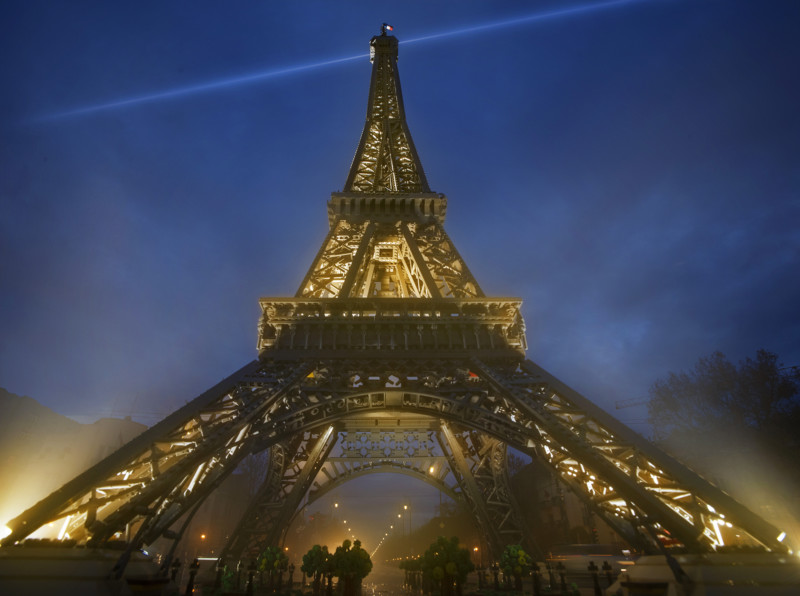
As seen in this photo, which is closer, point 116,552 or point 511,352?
point 116,552

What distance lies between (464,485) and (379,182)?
2019 centimetres

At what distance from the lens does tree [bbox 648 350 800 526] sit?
65.5 ft

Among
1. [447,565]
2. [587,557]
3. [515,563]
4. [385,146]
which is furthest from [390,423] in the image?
[385,146]

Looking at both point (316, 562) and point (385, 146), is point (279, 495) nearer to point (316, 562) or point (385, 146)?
point (316, 562)

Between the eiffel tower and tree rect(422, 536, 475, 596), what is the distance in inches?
133

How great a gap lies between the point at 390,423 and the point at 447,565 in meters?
13.7

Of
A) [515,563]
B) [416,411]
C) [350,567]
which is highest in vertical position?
[416,411]

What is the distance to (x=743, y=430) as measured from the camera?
23031 mm

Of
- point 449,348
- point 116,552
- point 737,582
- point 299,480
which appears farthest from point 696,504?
point 299,480

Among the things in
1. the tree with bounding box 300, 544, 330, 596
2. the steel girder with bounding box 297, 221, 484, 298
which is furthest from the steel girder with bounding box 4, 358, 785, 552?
the steel girder with bounding box 297, 221, 484, 298

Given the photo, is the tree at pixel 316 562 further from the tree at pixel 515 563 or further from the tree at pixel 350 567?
the tree at pixel 515 563

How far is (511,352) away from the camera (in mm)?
13750

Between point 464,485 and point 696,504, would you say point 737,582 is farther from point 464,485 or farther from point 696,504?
point 464,485

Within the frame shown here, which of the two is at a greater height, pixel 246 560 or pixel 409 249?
pixel 409 249
